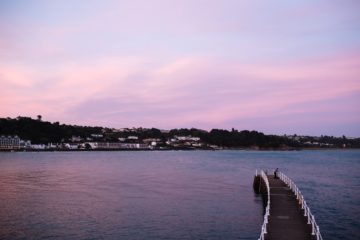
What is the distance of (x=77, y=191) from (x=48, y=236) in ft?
80.0

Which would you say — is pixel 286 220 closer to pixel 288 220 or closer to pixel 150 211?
pixel 288 220

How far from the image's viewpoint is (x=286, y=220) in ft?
87.8

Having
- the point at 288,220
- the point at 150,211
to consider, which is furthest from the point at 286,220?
the point at 150,211

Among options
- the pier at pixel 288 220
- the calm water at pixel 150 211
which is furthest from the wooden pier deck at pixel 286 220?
the calm water at pixel 150 211

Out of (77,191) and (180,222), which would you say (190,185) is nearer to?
(77,191)

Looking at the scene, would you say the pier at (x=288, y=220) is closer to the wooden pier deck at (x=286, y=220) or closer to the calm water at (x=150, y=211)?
the wooden pier deck at (x=286, y=220)

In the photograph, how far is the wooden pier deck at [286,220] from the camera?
23125 mm

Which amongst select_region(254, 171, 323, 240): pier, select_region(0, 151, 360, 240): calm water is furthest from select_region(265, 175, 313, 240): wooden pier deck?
select_region(0, 151, 360, 240): calm water

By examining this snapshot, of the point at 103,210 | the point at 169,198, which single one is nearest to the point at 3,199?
the point at 103,210

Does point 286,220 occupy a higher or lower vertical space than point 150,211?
higher

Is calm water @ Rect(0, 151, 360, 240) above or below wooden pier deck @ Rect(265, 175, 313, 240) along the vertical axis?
below

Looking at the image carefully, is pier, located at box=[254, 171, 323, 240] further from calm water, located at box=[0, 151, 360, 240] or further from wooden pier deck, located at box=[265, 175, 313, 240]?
calm water, located at box=[0, 151, 360, 240]

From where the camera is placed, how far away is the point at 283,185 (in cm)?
4516

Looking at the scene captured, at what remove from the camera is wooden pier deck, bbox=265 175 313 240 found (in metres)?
23.1
